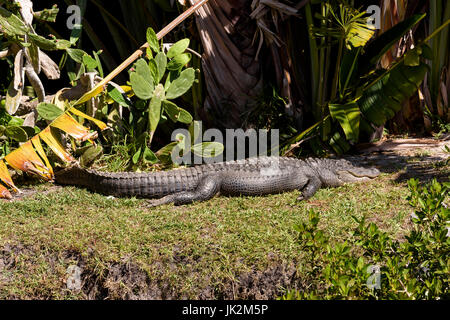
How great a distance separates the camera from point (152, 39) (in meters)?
5.72

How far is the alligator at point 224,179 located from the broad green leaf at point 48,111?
22.3 inches

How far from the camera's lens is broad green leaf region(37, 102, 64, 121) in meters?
5.28

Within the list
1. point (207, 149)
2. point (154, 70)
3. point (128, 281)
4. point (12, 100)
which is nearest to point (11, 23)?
point (12, 100)

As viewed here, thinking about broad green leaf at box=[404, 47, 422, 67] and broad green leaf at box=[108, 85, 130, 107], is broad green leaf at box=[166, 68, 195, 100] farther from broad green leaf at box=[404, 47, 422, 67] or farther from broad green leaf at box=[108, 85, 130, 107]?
broad green leaf at box=[404, 47, 422, 67]

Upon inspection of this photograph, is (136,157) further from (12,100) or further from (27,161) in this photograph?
(12,100)

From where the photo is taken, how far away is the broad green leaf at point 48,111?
5.28 m

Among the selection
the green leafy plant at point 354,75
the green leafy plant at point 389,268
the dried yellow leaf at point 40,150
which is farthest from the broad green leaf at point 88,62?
the green leafy plant at point 389,268

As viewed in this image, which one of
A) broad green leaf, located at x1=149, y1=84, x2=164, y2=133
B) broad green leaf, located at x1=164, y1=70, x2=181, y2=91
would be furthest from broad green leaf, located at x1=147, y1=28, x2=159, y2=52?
broad green leaf, located at x1=149, y1=84, x2=164, y2=133

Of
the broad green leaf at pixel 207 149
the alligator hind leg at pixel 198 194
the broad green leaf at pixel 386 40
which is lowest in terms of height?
the alligator hind leg at pixel 198 194

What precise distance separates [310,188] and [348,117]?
1.05 m

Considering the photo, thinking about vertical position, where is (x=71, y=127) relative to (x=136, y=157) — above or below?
above

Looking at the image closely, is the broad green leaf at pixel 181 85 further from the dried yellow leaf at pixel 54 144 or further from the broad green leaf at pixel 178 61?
the dried yellow leaf at pixel 54 144
